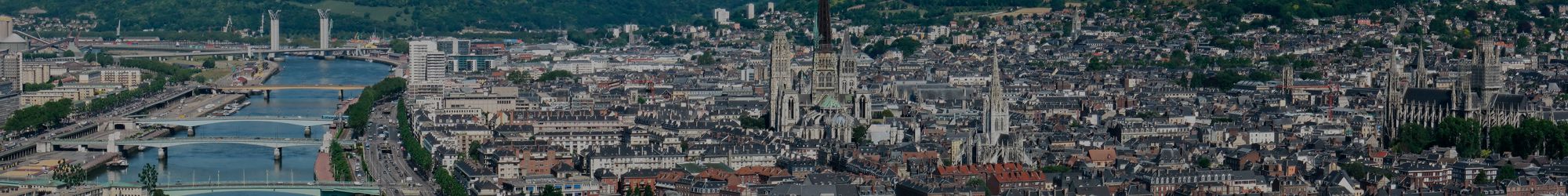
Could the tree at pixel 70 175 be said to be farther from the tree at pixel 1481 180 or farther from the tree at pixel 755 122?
the tree at pixel 1481 180

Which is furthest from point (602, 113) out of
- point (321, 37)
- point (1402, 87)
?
point (321, 37)

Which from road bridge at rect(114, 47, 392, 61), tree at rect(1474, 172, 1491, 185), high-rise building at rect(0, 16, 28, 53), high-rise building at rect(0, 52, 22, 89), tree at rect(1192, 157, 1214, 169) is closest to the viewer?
tree at rect(1474, 172, 1491, 185)

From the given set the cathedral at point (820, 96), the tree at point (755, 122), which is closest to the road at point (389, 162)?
the tree at point (755, 122)

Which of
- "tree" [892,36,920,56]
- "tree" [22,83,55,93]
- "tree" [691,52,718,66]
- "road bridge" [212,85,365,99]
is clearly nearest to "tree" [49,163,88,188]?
"tree" [22,83,55,93]

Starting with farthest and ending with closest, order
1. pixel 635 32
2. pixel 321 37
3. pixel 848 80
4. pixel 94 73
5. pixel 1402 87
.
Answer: pixel 321 37, pixel 635 32, pixel 94 73, pixel 848 80, pixel 1402 87

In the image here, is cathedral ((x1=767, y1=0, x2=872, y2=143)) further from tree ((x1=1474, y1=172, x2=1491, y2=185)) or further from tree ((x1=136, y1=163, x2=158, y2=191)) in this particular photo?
tree ((x1=1474, y1=172, x2=1491, y2=185))

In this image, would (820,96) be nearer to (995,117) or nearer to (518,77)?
(995,117)

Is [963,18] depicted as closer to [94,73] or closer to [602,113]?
[94,73]

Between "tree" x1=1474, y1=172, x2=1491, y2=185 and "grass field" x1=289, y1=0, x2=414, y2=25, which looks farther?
"grass field" x1=289, y1=0, x2=414, y2=25
